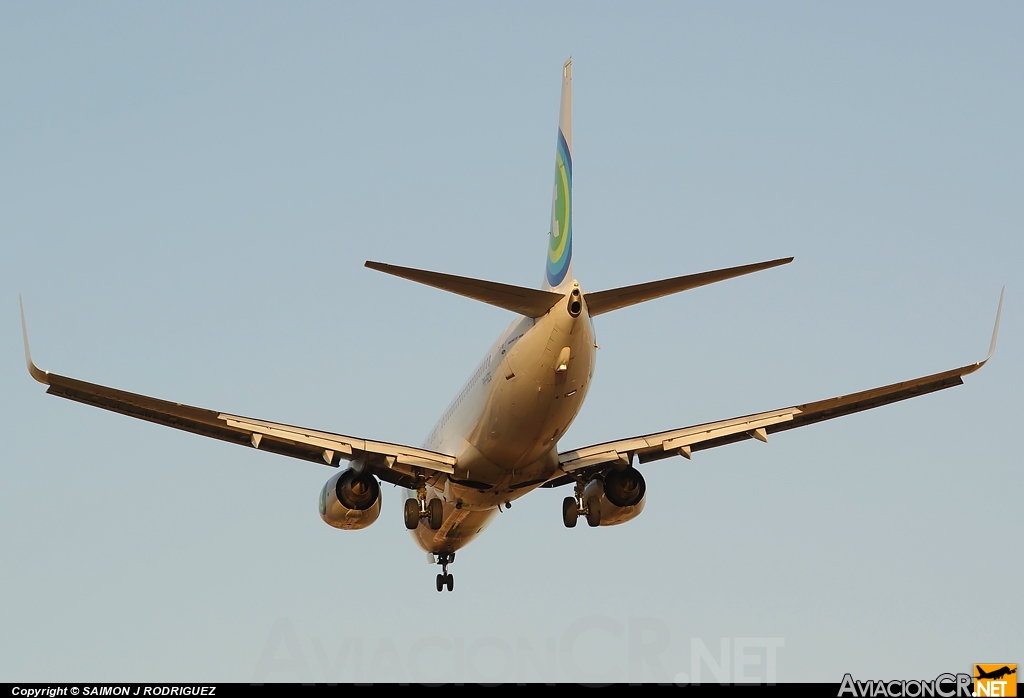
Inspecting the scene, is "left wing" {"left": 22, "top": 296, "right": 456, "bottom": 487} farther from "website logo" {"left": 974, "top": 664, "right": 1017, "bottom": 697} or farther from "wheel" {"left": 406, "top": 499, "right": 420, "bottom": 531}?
"website logo" {"left": 974, "top": 664, "right": 1017, "bottom": 697}

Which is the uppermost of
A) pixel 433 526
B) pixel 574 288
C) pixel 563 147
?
pixel 563 147

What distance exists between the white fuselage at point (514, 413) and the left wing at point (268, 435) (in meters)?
0.89

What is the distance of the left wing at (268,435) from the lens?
28656 millimetres

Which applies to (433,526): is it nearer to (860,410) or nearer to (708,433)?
(708,433)

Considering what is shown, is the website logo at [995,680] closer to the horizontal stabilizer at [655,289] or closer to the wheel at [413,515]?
the horizontal stabilizer at [655,289]

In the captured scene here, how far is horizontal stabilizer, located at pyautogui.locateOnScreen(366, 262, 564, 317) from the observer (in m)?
25.9

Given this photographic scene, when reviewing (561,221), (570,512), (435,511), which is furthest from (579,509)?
(561,221)

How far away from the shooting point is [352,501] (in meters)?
32.7

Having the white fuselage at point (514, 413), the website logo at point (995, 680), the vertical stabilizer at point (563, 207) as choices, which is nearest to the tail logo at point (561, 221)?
the vertical stabilizer at point (563, 207)

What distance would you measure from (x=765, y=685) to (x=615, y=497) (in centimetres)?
736

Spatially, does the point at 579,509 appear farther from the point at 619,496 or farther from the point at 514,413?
the point at 514,413

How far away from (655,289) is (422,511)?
894 centimetres

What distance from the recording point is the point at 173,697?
88.5 ft

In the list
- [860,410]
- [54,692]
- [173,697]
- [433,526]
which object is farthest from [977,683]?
[54,692]
